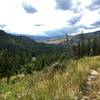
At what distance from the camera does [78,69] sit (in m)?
9.19

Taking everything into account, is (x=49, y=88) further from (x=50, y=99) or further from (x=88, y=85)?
(x=88, y=85)

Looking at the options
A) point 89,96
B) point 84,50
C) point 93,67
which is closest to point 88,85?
point 89,96

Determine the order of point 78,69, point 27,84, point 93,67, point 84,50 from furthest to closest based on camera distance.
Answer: point 84,50
point 93,67
point 78,69
point 27,84

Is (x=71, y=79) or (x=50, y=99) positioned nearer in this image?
(x=50, y=99)

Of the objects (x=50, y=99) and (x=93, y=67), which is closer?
(x=50, y=99)

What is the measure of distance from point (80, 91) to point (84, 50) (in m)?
138

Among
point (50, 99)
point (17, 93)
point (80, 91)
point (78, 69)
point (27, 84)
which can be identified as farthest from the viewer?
point (78, 69)

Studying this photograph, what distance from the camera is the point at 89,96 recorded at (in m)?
6.82

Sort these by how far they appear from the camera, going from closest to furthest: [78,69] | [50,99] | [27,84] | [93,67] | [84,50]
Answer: [50,99] → [27,84] → [78,69] → [93,67] → [84,50]

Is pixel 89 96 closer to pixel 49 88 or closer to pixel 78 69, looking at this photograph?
pixel 49 88

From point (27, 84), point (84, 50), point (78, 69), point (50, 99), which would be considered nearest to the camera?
point (50, 99)

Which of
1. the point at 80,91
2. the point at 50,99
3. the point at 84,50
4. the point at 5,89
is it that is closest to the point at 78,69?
the point at 80,91

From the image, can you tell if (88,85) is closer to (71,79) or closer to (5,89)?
(71,79)

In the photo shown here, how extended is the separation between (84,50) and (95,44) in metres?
8.29
